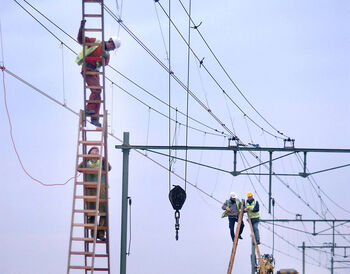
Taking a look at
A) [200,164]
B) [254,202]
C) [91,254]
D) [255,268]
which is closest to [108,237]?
[91,254]

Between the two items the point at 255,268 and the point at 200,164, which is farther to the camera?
the point at 255,268

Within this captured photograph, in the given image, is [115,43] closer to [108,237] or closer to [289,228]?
[108,237]

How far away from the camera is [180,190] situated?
76.2 ft

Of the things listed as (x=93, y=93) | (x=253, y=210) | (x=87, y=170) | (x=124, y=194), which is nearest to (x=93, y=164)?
(x=87, y=170)

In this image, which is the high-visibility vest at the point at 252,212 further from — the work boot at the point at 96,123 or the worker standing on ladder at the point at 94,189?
the work boot at the point at 96,123

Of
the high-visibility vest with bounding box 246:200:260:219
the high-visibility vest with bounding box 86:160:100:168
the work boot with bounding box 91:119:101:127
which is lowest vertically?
the high-visibility vest with bounding box 246:200:260:219

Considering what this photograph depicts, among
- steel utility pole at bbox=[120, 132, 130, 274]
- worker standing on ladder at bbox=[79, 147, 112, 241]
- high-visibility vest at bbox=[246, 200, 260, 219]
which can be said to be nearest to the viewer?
worker standing on ladder at bbox=[79, 147, 112, 241]

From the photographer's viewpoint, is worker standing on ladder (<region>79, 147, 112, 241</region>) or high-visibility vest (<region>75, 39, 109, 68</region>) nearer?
worker standing on ladder (<region>79, 147, 112, 241</region>)

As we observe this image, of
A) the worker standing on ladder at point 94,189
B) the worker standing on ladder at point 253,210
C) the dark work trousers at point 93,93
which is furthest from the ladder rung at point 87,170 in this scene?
the worker standing on ladder at point 253,210

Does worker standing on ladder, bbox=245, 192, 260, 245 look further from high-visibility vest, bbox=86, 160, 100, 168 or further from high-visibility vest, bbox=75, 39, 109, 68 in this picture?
high-visibility vest, bbox=75, 39, 109, 68

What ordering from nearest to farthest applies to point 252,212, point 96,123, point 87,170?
point 87,170 → point 96,123 → point 252,212

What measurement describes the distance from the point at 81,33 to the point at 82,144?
7.56 feet

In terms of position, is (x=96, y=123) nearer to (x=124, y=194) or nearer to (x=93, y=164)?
(x=93, y=164)

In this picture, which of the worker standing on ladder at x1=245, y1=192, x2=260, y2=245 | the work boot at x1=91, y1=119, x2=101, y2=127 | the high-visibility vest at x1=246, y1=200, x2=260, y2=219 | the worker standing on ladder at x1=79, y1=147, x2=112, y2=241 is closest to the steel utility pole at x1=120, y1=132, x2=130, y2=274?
the worker standing on ladder at x1=245, y1=192, x2=260, y2=245
